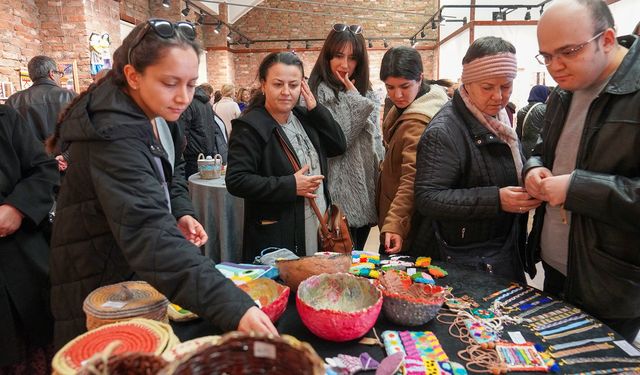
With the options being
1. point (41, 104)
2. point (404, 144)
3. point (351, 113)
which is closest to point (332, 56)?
point (351, 113)

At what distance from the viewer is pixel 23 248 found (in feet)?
5.73

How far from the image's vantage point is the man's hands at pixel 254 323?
3.14 feet

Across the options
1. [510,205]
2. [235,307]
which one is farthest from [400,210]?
[235,307]

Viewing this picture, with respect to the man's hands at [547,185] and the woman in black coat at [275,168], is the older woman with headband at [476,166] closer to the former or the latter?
the man's hands at [547,185]

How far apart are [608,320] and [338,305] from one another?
94 cm

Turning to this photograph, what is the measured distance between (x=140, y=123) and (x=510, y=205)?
4.23ft

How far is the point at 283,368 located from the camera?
812 millimetres

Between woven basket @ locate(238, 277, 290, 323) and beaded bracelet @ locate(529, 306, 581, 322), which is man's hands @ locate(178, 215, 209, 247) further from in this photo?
beaded bracelet @ locate(529, 306, 581, 322)

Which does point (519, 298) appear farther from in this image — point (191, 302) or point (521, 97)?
point (521, 97)

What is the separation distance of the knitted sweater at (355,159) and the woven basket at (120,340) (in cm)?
144

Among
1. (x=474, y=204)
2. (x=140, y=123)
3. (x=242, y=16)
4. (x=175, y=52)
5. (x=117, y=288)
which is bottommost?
(x=117, y=288)

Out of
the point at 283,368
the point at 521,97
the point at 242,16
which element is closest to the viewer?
the point at 283,368

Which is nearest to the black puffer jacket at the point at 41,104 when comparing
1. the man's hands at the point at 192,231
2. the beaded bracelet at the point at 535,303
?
the man's hands at the point at 192,231

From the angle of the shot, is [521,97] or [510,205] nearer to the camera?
[510,205]
